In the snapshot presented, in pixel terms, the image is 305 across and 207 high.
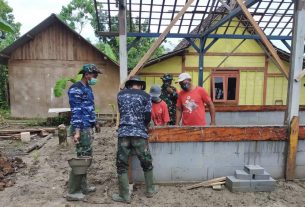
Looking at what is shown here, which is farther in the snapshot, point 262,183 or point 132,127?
point 262,183

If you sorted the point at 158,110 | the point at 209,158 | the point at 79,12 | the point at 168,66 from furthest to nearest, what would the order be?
1. the point at 79,12
2. the point at 168,66
3. the point at 158,110
4. the point at 209,158

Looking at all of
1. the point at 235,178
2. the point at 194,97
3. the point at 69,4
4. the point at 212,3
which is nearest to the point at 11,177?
the point at 194,97

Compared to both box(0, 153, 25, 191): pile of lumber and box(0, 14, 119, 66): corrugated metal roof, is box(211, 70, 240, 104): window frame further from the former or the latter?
box(0, 153, 25, 191): pile of lumber

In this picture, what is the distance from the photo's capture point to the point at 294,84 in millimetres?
4617

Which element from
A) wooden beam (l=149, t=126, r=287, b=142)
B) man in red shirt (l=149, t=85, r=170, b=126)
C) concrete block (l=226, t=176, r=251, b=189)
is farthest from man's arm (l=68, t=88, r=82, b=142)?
concrete block (l=226, t=176, r=251, b=189)

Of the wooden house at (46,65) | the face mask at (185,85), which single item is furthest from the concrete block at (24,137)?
the face mask at (185,85)

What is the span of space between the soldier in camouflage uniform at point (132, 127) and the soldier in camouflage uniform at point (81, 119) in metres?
0.53

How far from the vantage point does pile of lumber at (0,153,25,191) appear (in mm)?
4895

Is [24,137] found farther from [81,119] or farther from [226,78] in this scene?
[226,78]

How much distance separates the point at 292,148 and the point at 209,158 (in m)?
1.45

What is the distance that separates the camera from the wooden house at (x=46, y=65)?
42.2ft

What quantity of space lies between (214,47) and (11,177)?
9767 mm

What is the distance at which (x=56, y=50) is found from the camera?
42.5 ft

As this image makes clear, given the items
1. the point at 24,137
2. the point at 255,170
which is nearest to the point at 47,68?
the point at 24,137
